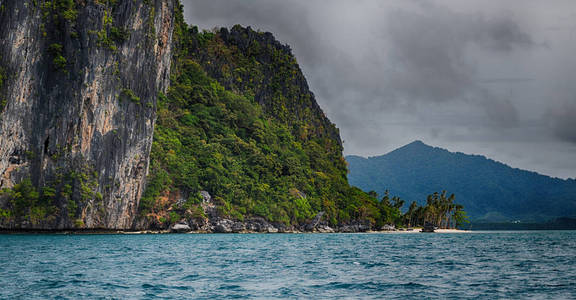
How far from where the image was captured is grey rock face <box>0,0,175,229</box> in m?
71.5

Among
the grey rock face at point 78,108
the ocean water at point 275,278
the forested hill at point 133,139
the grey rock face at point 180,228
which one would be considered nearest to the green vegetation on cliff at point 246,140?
the forested hill at point 133,139

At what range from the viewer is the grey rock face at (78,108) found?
235 feet

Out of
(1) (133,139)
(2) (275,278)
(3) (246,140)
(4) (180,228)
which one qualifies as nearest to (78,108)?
(1) (133,139)

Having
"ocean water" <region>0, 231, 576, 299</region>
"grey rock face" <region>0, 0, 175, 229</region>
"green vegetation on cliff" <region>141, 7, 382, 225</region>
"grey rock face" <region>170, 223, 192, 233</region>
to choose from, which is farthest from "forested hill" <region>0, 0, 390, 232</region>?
"ocean water" <region>0, 231, 576, 299</region>

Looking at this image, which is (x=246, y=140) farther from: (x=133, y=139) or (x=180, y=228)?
(x=133, y=139)

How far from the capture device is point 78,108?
249 feet

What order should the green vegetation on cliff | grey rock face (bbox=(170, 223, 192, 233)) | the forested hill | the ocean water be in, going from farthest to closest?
the green vegetation on cliff, grey rock face (bbox=(170, 223, 192, 233)), the forested hill, the ocean water

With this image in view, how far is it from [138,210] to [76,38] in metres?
29.9

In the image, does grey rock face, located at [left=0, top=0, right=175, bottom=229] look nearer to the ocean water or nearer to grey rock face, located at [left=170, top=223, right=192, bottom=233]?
grey rock face, located at [left=170, top=223, right=192, bottom=233]

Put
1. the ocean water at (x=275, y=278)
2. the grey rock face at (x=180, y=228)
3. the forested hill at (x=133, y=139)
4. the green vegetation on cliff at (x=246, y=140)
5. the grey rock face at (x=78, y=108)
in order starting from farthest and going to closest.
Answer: the green vegetation on cliff at (x=246, y=140), the grey rock face at (x=180, y=228), the forested hill at (x=133, y=139), the grey rock face at (x=78, y=108), the ocean water at (x=275, y=278)

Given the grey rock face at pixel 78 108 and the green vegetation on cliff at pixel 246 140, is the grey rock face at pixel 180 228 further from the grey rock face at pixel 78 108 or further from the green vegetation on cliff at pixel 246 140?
the grey rock face at pixel 78 108

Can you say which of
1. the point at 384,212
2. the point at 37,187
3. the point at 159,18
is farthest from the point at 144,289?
the point at 384,212

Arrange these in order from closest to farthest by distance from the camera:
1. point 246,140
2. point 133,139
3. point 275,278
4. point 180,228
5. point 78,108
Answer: point 275,278, point 78,108, point 133,139, point 180,228, point 246,140

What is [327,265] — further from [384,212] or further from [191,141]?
[384,212]
